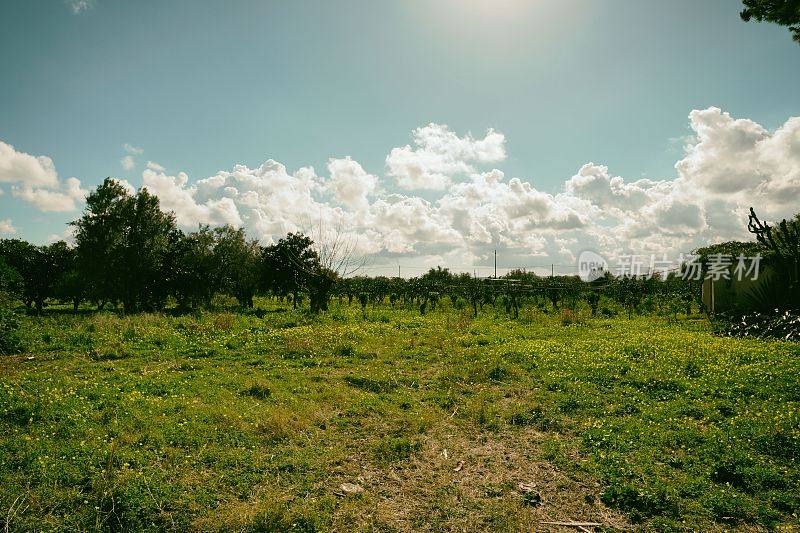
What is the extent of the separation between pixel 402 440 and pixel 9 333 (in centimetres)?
1546

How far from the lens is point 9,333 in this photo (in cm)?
1459

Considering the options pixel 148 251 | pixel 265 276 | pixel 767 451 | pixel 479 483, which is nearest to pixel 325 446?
pixel 479 483

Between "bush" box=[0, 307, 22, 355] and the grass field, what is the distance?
102 cm

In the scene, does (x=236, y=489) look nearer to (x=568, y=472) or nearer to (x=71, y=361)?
(x=568, y=472)

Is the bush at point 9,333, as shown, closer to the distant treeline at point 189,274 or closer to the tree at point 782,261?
the distant treeline at point 189,274

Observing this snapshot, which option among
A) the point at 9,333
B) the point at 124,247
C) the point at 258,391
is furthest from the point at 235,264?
the point at 258,391

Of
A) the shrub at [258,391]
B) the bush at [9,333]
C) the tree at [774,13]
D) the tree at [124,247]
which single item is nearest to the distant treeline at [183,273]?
the tree at [124,247]

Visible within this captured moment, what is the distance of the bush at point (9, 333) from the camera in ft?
46.5

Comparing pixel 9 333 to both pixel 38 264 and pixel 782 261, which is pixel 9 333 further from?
pixel 38 264

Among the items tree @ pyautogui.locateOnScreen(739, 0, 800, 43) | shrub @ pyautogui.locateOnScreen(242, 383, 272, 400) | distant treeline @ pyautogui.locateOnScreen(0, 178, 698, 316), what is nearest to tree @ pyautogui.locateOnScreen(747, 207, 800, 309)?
tree @ pyautogui.locateOnScreen(739, 0, 800, 43)

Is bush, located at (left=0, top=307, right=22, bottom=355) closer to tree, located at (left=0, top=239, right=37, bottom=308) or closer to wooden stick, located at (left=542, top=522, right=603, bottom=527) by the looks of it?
wooden stick, located at (left=542, top=522, right=603, bottom=527)

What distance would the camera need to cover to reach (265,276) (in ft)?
125

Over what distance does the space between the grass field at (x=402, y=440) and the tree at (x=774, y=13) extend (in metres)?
7.04

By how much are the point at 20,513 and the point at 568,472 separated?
24.0ft
